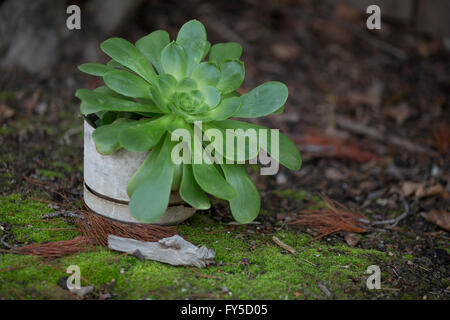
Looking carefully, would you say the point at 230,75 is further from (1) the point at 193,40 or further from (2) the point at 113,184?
(2) the point at 113,184

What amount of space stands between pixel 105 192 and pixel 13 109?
137 centimetres

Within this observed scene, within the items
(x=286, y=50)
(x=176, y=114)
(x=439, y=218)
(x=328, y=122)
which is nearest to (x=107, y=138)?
(x=176, y=114)

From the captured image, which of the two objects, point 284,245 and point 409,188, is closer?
point 284,245

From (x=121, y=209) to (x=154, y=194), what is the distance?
0.25 m

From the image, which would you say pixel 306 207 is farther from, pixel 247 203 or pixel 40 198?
pixel 40 198

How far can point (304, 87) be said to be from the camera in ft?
13.2

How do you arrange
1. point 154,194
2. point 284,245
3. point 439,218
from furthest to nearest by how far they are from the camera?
point 439,218 < point 284,245 < point 154,194

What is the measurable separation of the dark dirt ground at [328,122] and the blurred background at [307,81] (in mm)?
10

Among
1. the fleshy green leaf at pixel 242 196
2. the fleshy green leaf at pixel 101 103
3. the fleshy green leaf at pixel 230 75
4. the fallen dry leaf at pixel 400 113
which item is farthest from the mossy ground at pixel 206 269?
the fallen dry leaf at pixel 400 113

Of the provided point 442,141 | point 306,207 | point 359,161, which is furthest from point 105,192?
point 442,141

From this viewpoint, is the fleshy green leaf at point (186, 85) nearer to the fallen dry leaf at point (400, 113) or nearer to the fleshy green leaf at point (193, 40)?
the fleshy green leaf at point (193, 40)

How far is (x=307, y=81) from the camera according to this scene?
4.09 meters

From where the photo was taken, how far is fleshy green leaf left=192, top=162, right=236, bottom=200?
1.81 meters

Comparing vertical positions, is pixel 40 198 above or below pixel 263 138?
below
